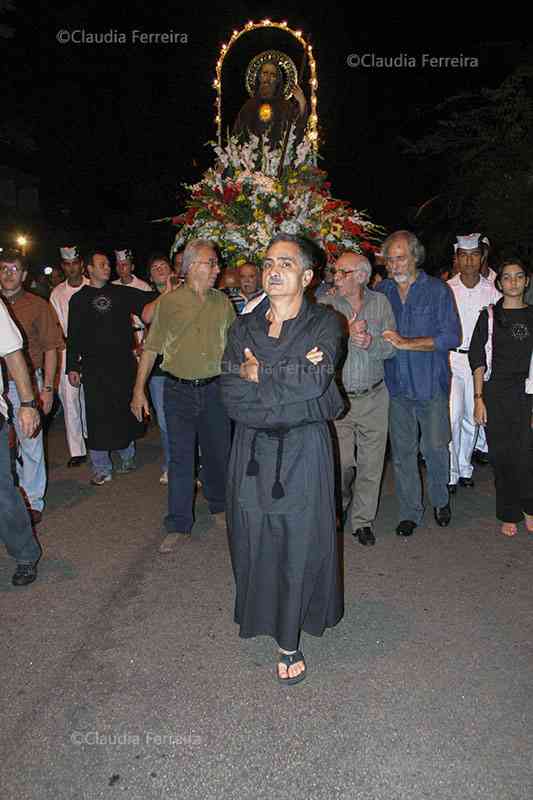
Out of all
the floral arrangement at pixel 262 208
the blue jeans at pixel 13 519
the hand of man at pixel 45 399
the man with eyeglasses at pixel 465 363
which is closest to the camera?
the blue jeans at pixel 13 519

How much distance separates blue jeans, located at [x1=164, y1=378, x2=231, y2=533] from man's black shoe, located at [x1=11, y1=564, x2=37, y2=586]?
1028 mm

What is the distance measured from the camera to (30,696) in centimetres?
320

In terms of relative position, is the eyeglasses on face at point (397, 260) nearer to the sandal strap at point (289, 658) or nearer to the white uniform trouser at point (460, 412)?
the white uniform trouser at point (460, 412)

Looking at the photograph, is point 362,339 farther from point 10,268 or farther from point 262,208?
point 10,268

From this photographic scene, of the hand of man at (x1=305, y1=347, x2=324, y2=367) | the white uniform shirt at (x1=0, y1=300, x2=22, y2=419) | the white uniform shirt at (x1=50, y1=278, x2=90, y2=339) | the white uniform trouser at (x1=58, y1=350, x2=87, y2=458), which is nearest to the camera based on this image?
the hand of man at (x1=305, y1=347, x2=324, y2=367)

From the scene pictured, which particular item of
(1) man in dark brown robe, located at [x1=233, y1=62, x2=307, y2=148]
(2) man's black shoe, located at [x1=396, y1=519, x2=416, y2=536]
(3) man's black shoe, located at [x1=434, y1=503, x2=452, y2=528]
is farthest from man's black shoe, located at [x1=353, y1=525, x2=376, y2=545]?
(1) man in dark brown robe, located at [x1=233, y1=62, x2=307, y2=148]

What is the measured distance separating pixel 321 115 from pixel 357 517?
21.5 m

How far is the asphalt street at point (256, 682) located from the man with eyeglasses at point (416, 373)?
0.47 m

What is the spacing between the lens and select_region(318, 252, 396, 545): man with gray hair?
4723mm

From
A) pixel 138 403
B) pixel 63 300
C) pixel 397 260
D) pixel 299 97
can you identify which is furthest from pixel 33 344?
pixel 299 97

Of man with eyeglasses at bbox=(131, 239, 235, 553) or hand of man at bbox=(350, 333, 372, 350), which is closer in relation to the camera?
hand of man at bbox=(350, 333, 372, 350)

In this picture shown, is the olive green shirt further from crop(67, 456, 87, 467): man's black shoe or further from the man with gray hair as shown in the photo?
crop(67, 456, 87, 467): man's black shoe

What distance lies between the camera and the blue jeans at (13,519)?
410cm

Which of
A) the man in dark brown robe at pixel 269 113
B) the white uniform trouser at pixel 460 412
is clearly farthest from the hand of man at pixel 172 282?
the white uniform trouser at pixel 460 412
